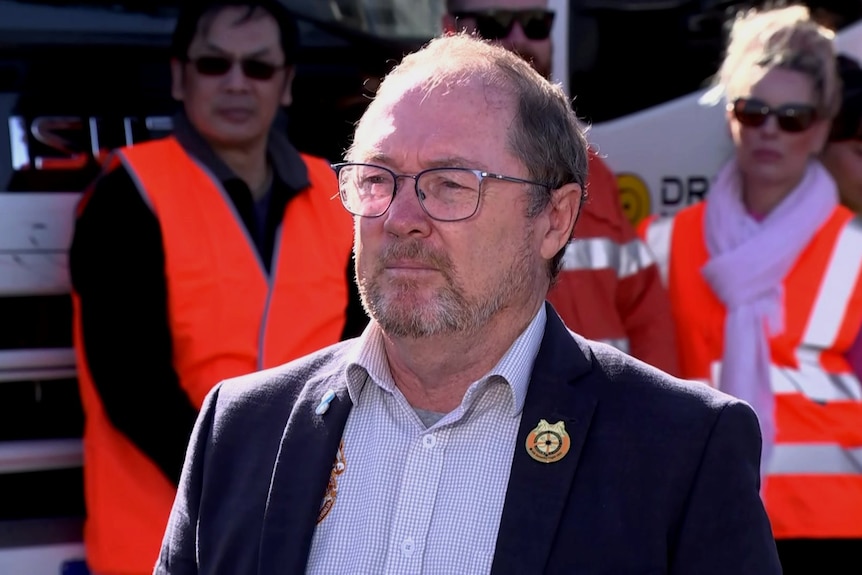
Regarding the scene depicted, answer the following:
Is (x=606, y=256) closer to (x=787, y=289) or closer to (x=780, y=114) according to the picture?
(x=787, y=289)

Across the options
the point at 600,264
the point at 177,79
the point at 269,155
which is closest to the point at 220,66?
the point at 177,79

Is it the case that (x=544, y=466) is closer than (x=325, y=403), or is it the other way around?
(x=544, y=466)

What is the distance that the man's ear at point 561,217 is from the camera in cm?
219

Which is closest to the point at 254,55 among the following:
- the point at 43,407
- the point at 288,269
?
the point at 288,269

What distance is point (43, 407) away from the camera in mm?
3768

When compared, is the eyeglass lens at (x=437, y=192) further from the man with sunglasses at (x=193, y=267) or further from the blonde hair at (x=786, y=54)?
the blonde hair at (x=786, y=54)

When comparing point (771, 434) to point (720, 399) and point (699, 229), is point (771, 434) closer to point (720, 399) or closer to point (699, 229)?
point (699, 229)

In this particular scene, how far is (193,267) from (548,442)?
1.62m

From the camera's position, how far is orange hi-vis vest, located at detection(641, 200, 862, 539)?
3.76 meters

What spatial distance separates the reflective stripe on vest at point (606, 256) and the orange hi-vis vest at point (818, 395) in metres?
0.33

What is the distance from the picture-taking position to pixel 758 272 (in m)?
3.84

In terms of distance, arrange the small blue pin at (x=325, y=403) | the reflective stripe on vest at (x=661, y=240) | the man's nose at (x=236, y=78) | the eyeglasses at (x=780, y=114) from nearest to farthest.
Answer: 1. the small blue pin at (x=325, y=403)
2. the man's nose at (x=236, y=78)
3. the eyeglasses at (x=780, y=114)
4. the reflective stripe on vest at (x=661, y=240)

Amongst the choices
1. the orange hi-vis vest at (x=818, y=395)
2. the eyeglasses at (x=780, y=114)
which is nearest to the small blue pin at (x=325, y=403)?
the orange hi-vis vest at (x=818, y=395)

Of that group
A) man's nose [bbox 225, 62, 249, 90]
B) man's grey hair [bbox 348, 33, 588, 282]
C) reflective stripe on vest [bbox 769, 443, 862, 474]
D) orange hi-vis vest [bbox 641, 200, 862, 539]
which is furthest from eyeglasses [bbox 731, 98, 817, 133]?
man's grey hair [bbox 348, 33, 588, 282]
